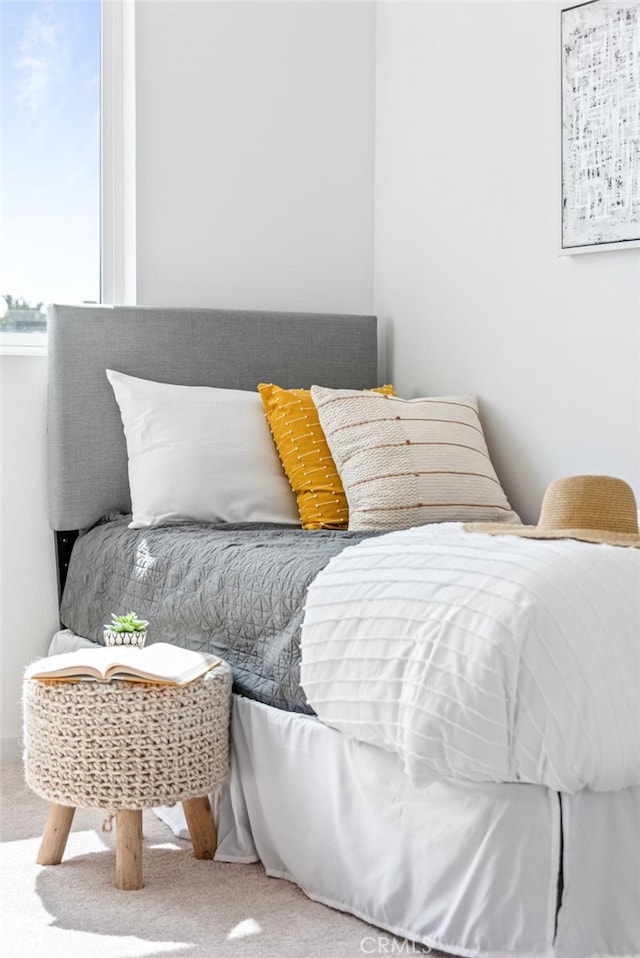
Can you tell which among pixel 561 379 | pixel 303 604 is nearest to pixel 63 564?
pixel 303 604

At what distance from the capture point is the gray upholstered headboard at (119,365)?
2.94 m

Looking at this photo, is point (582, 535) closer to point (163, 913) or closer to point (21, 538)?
point (163, 913)

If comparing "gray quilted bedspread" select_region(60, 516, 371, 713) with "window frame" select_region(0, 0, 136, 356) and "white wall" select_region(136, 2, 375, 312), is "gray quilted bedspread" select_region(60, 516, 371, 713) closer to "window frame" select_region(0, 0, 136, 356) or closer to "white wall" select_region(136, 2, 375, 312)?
"window frame" select_region(0, 0, 136, 356)

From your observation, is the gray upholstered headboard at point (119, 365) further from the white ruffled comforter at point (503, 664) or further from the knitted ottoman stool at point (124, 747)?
the white ruffled comforter at point (503, 664)

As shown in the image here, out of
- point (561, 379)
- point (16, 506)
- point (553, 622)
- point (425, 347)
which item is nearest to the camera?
point (553, 622)

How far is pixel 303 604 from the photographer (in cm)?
201

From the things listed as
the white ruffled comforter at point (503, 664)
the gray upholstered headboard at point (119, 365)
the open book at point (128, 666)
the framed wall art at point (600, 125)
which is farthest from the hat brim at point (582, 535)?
the gray upholstered headboard at point (119, 365)

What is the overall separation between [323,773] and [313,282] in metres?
1.85

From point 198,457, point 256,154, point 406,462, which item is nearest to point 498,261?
point 406,462

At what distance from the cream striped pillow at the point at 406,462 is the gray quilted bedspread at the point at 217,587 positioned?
167 millimetres

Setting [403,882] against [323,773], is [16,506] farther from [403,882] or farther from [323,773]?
[403,882]

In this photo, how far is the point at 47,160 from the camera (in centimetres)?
309

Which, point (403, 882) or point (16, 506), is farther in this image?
point (16, 506)

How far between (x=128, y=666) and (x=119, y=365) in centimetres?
119
